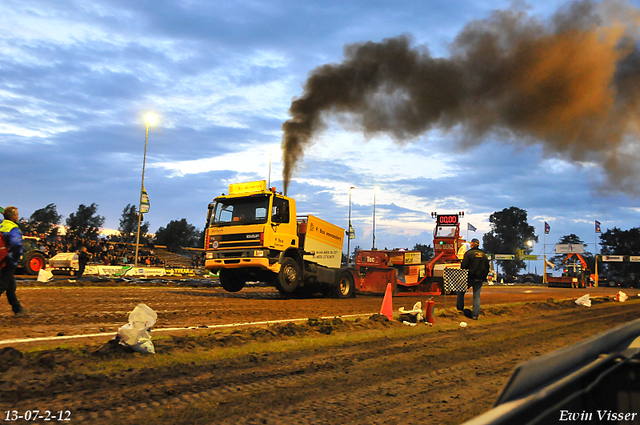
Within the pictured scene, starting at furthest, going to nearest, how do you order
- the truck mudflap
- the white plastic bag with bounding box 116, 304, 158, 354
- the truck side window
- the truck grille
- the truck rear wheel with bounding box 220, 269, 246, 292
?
the truck rear wheel with bounding box 220, 269, 246, 292, the truck side window, the truck grille, the white plastic bag with bounding box 116, 304, 158, 354, the truck mudflap

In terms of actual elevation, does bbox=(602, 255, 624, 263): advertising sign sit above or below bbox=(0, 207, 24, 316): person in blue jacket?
above

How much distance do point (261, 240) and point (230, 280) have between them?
3342 millimetres

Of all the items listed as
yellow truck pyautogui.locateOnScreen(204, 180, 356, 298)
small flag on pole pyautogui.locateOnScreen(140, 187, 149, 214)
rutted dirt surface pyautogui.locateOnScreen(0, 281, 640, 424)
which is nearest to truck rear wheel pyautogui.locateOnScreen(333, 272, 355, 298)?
yellow truck pyautogui.locateOnScreen(204, 180, 356, 298)

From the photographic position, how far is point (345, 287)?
1762 centimetres

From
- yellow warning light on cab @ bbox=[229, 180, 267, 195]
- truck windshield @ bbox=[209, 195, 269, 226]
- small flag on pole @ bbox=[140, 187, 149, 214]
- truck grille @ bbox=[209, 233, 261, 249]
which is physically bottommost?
truck grille @ bbox=[209, 233, 261, 249]

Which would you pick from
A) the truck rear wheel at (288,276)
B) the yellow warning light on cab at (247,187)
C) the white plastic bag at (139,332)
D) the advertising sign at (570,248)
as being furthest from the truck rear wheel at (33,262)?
the advertising sign at (570,248)

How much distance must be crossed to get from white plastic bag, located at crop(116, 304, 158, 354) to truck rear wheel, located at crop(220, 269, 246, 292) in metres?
9.79

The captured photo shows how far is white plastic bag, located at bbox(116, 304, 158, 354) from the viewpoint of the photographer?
550cm

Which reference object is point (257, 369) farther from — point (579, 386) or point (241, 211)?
point (241, 211)

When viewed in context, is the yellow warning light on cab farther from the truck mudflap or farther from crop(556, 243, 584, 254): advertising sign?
crop(556, 243, 584, 254): advertising sign

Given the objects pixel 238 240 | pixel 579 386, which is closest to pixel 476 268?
pixel 238 240

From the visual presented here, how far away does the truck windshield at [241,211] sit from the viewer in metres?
14.1

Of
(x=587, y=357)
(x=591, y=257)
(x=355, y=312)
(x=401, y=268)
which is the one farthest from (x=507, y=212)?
(x=587, y=357)

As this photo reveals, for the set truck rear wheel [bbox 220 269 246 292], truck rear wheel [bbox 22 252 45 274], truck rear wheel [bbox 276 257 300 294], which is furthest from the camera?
truck rear wheel [bbox 22 252 45 274]
